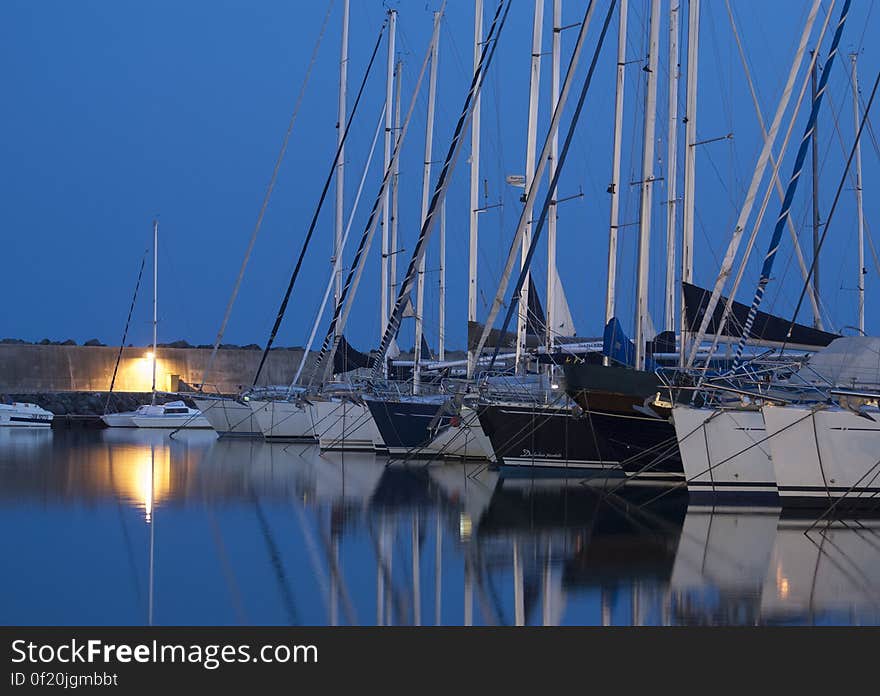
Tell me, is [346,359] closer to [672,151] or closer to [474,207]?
[474,207]

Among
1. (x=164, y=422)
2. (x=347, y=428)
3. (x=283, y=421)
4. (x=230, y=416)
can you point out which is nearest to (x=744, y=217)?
(x=347, y=428)

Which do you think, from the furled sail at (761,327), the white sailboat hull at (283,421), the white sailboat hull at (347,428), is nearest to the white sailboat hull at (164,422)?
the white sailboat hull at (283,421)

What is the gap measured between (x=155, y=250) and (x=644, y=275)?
37.6 m

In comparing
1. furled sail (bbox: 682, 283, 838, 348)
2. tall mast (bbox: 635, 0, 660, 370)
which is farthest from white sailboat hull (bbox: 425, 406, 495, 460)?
furled sail (bbox: 682, 283, 838, 348)

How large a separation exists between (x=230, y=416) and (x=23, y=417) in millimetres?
15157

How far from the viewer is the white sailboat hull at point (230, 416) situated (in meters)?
42.4

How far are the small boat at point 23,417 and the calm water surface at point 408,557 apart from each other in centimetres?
3032

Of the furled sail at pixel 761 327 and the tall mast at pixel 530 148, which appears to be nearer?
the furled sail at pixel 761 327

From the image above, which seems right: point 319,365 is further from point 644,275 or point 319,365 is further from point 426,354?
point 644,275

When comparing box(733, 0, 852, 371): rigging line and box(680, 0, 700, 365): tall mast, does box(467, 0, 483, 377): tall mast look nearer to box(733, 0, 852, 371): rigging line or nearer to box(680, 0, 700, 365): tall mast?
box(680, 0, 700, 365): tall mast

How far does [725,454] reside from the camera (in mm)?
19375

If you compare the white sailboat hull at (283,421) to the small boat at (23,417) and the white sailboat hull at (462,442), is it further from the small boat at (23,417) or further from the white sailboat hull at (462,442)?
the small boat at (23,417)

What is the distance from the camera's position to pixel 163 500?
20.5m

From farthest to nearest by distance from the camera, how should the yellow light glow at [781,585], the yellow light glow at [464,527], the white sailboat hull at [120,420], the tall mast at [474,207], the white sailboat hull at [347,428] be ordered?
the white sailboat hull at [120,420] < the white sailboat hull at [347,428] < the tall mast at [474,207] < the yellow light glow at [464,527] < the yellow light glow at [781,585]
